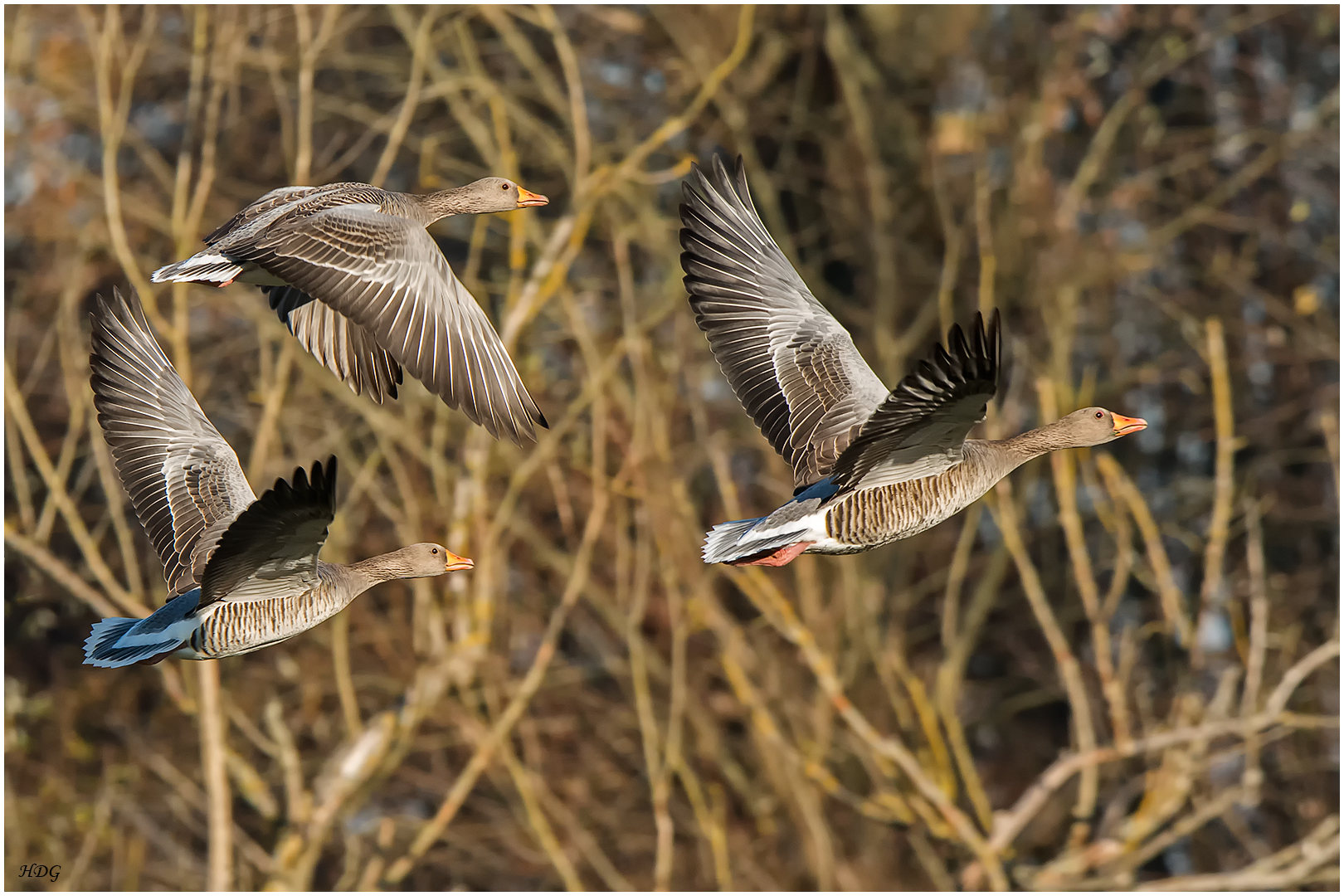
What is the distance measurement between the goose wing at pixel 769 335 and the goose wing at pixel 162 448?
308cm

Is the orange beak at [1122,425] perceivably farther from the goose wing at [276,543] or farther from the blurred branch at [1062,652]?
the blurred branch at [1062,652]

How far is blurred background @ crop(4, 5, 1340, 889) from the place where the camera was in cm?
1638

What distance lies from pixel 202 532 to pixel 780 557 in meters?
3.37

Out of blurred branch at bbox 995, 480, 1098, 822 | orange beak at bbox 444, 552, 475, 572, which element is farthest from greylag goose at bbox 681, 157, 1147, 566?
blurred branch at bbox 995, 480, 1098, 822

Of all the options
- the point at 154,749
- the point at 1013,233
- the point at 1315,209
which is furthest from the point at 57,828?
the point at 1315,209

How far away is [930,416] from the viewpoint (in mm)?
7520

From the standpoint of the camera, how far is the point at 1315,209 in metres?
23.5

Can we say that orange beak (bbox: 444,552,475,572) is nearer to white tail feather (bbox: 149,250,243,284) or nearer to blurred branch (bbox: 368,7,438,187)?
white tail feather (bbox: 149,250,243,284)

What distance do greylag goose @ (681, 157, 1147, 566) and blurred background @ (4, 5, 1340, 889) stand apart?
16.9ft

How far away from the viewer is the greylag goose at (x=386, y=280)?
27.0 feet

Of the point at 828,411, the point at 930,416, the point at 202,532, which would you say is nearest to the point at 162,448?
the point at 202,532

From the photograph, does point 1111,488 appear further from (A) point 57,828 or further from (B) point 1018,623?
(A) point 57,828

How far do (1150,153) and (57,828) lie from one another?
18.0m

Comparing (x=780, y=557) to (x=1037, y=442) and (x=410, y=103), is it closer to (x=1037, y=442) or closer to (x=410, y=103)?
(x=1037, y=442)
